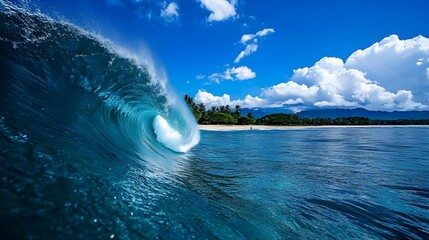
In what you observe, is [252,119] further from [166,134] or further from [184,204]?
[184,204]

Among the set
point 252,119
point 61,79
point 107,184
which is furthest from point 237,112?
point 107,184

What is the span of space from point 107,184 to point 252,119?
100.0 m

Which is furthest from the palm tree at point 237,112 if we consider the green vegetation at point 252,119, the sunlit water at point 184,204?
the sunlit water at point 184,204

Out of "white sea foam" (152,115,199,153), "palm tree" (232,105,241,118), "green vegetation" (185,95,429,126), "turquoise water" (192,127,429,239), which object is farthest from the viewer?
"palm tree" (232,105,241,118)

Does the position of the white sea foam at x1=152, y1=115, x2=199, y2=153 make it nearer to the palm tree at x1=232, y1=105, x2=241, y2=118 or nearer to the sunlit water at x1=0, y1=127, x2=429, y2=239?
the sunlit water at x1=0, y1=127, x2=429, y2=239

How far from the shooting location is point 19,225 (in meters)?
1.57

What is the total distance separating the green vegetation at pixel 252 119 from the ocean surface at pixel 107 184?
64819 millimetres

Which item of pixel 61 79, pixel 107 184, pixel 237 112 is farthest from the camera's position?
pixel 237 112

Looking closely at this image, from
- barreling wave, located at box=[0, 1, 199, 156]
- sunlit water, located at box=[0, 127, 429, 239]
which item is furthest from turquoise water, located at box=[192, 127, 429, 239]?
barreling wave, located at box=[0, 1, 199, 156]

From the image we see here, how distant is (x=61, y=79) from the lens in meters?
5.32

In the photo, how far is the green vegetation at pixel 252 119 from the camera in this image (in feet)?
293

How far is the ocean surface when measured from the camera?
80.7 inches

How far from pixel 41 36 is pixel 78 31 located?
1.20 meters

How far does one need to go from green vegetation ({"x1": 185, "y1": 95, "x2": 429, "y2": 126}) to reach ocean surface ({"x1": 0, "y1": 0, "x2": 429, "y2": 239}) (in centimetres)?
6482
